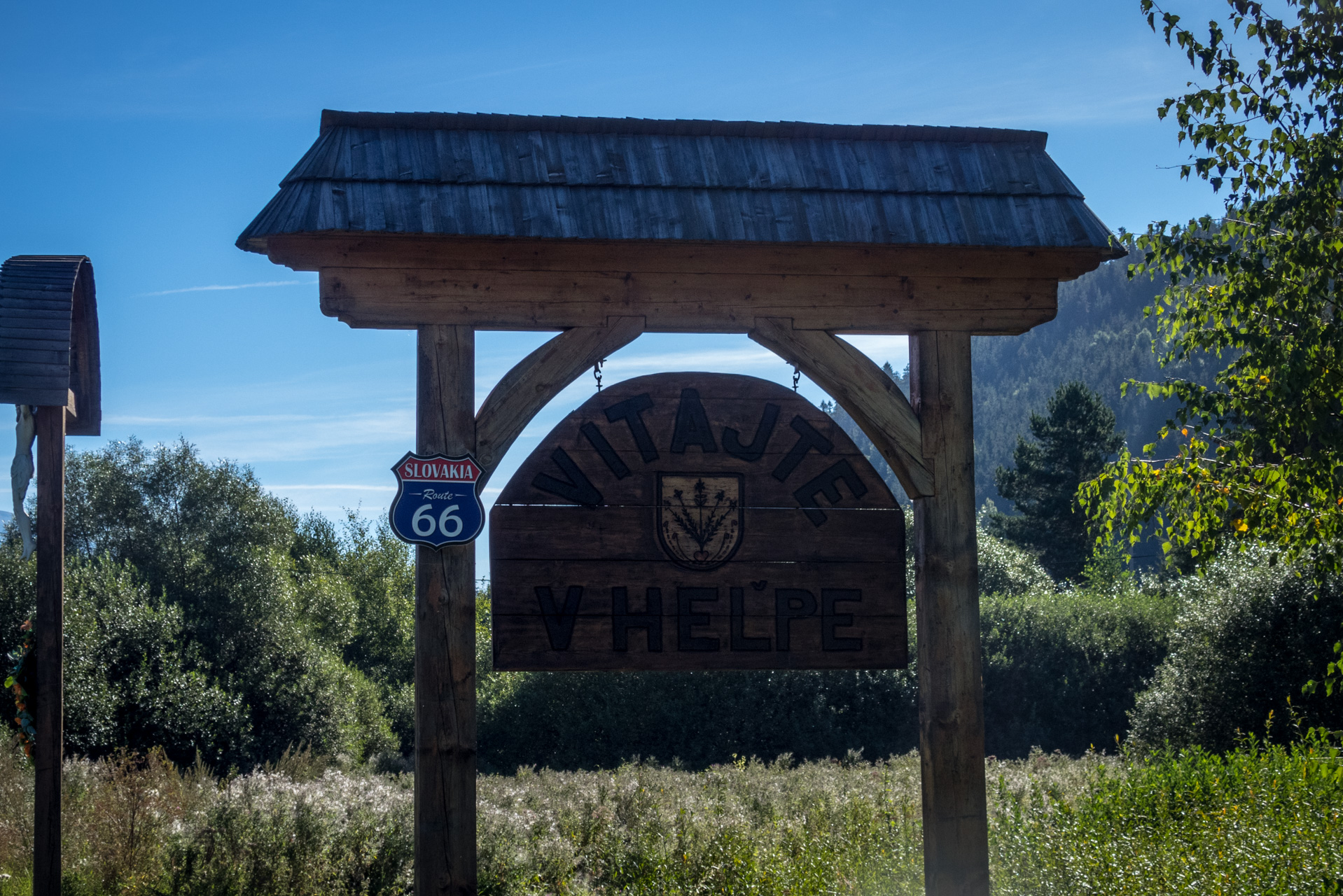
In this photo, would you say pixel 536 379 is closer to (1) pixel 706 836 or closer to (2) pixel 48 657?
(2) pixel 48 657

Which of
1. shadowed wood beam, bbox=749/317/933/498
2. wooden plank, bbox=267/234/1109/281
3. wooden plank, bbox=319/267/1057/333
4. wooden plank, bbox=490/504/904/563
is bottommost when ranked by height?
wooden plank, bbox=490/504/904/563

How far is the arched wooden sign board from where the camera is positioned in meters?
5.55

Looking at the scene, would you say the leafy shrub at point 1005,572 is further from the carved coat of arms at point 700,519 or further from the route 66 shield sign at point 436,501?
the route 66 shield sign at point 436,501

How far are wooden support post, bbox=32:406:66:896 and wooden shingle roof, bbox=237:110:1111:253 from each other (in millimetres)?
2396

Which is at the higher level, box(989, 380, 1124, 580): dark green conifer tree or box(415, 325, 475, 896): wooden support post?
box(989, 380, 1124, 580): dark green conifer tree

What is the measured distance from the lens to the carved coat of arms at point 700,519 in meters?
5.64

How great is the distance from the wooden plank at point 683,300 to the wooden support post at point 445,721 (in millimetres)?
738

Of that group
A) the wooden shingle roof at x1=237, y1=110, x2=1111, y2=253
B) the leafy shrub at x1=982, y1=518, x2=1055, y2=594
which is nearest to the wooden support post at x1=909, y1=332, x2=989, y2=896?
the wooden shingle roof at x1=237, y1=110, x2=1111, y2=253

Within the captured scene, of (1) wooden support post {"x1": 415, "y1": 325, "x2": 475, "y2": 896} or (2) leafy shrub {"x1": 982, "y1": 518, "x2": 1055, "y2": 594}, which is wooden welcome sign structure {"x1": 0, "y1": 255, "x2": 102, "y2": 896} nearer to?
(1) wooden support post {"x1": 415, "y1": 325, "x2": 475, "y2": 896}

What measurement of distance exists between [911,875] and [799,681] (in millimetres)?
14713

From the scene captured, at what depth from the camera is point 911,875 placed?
694 centimetres

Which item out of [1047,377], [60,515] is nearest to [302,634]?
[60,515]

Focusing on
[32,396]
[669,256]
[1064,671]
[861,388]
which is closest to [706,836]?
[861,388]

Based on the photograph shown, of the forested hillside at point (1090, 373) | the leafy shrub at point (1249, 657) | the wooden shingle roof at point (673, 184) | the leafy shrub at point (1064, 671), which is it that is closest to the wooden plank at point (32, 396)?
the wooden shingle roof at point (673, 184)
